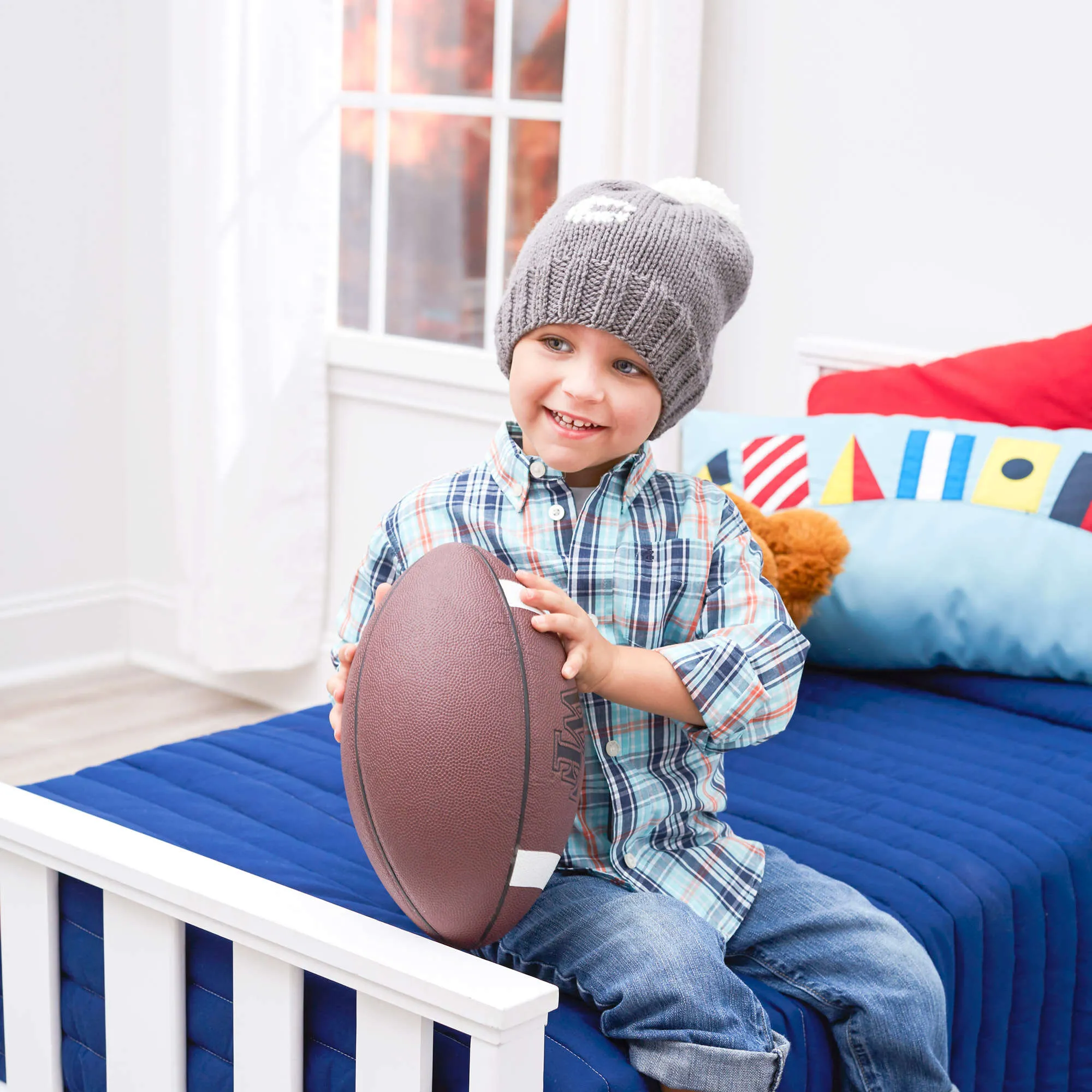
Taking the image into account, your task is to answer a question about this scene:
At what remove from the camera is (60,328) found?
3133 millimetres

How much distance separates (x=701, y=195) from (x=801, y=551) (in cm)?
70

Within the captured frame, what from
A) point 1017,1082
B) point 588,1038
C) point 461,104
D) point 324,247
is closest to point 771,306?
point 461,104

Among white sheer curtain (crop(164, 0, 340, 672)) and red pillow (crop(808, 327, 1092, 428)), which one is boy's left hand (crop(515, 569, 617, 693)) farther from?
white sheer curtain (crop(164, 0, 340, 672))

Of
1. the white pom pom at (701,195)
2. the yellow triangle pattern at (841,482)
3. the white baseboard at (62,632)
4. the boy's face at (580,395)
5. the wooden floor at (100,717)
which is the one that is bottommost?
the wooden floor at (100,717)

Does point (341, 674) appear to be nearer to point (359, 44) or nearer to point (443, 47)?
point (443, 47)

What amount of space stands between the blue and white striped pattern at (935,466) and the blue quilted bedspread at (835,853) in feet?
0.91

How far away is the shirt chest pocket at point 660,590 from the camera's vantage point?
1.13m

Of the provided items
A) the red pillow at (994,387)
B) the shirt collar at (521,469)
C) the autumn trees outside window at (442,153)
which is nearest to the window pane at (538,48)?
the autumn trees outside window at (442,153)

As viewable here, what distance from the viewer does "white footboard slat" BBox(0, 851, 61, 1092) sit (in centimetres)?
115

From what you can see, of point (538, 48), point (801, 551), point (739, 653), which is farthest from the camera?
point (538, 48)

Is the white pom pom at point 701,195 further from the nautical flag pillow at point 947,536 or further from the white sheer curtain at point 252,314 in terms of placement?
the white sheer curtain at point 252,314

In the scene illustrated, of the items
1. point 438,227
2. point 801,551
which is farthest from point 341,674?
point 438,227

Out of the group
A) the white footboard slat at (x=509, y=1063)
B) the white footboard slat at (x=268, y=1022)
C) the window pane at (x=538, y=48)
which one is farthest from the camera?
the window pane at (x=538, y=48)

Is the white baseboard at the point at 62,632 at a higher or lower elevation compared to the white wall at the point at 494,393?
lower
